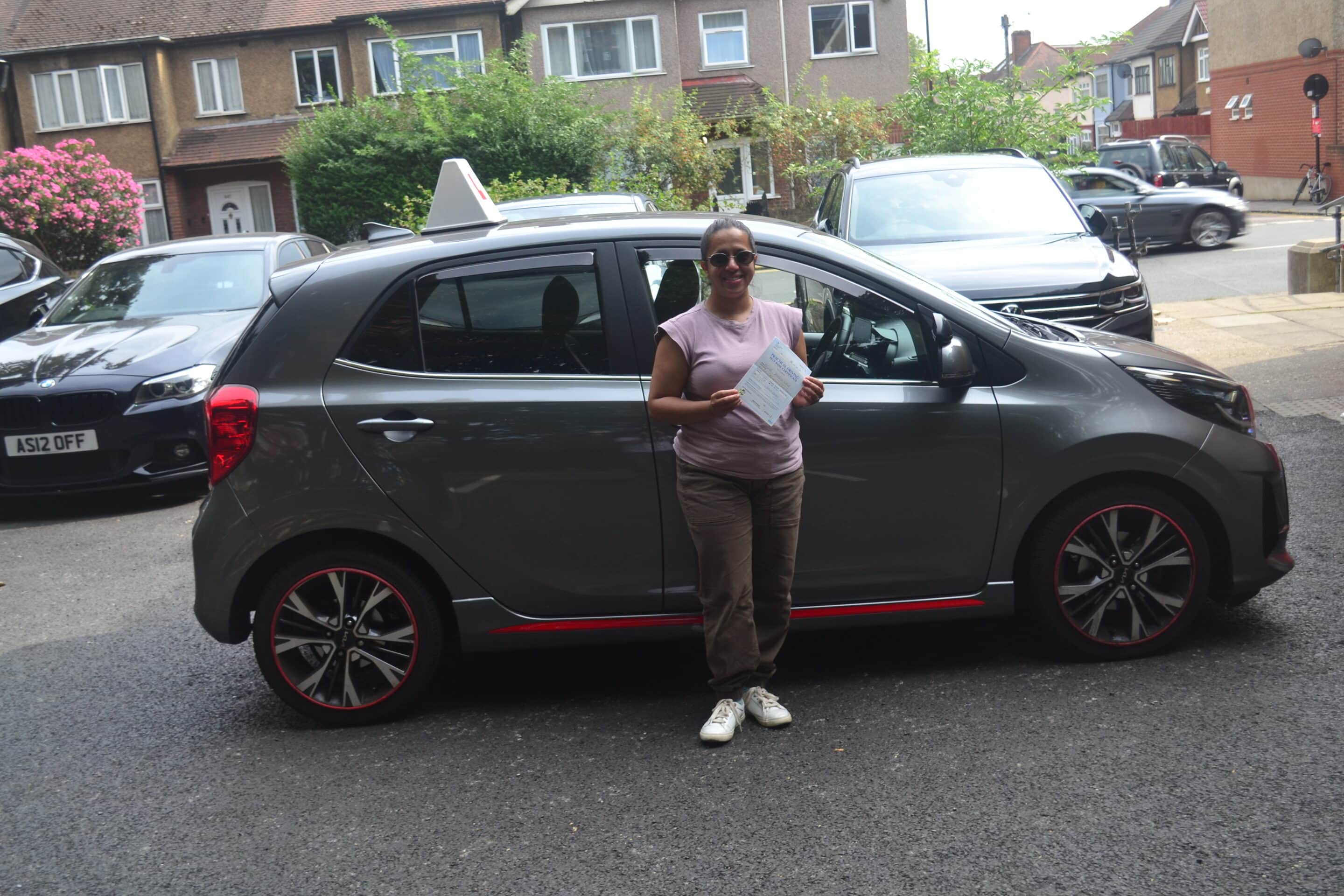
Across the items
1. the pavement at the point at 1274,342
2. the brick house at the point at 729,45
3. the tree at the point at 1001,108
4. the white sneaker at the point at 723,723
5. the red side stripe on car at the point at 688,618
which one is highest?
the brick house at the point at 729,45

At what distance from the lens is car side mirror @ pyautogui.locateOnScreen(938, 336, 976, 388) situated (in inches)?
177

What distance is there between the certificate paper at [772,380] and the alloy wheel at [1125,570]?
49.9 inches

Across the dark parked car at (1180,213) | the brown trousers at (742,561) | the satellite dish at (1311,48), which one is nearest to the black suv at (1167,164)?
the dark parked car at (1180,213)

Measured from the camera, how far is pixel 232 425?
15.0 ft

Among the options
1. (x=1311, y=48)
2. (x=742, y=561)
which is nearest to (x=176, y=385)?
(x=742, y=561)

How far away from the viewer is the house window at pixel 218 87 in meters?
40.3

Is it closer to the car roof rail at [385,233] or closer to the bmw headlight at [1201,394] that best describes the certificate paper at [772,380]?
the bmw headlight at [1201,394]

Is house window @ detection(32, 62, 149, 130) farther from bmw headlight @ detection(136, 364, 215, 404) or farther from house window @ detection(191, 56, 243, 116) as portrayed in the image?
bmw headlight @ detection(136, 364, 215, 404)

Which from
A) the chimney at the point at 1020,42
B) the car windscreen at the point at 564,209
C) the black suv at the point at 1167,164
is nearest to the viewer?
the car windscreen at the point at 564,209

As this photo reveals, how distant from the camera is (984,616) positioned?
4.86 m

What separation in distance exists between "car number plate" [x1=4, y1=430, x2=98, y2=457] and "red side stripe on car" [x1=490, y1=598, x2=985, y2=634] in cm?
487

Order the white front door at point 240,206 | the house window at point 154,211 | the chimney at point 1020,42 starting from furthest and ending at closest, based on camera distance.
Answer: the chimney at point 1020,42 < the white front door at point 240,206 < the house window at point 154,211

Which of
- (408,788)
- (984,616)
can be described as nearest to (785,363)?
(984,616)

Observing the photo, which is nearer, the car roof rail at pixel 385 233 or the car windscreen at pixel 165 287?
the car roof rail at pixel 385 233
